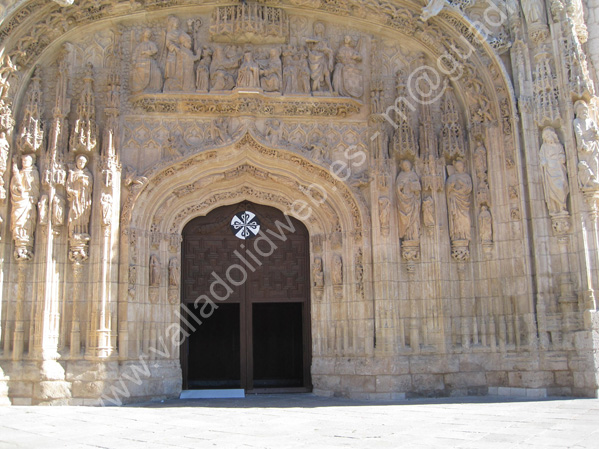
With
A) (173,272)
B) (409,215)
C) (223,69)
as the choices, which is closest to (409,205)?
(409,215)

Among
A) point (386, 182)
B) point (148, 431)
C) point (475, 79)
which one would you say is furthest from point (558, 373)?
point (148, 431)

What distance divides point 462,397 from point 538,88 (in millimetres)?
5814

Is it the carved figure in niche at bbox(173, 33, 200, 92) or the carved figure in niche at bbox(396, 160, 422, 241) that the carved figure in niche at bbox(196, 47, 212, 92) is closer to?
the carved figure in niche at bbox(173, 33, 200, 92)

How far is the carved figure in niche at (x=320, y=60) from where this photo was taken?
13.3m

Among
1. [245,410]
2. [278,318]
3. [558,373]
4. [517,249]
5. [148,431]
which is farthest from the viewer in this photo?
[278,318]

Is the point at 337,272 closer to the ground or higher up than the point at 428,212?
closer to the ground

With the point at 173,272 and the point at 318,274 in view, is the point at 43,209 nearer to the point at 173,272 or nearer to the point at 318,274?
the point at 173,272

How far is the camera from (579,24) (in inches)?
487

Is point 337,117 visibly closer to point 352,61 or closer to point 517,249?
point 352,61

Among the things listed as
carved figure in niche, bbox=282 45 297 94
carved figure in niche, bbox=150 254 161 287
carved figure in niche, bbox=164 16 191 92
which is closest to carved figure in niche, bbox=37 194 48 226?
carved figure in niche, bbox=150 254 161 287

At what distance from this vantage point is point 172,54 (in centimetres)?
1313

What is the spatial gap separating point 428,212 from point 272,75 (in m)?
4.13

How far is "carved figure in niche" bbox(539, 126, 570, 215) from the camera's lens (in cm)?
1164

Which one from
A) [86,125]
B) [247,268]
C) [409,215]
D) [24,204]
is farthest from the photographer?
[247,268]
